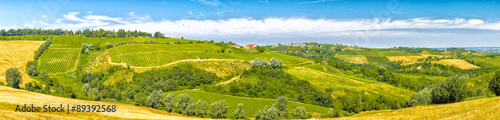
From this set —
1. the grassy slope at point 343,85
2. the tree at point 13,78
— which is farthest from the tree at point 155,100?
the grassy slope at point 343,85

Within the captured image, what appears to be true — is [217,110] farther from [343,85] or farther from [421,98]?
[421,98]

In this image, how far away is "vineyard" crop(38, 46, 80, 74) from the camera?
119 m

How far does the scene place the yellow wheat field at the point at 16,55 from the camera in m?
111

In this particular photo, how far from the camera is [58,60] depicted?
431 ft

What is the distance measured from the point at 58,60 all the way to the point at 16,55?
1072 inches

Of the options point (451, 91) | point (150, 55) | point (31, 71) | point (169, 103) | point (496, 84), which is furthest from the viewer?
point (150, 55)

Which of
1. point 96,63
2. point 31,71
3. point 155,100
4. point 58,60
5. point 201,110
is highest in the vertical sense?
point 96,63

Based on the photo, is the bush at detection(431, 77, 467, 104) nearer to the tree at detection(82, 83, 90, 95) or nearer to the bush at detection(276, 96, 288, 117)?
the bush at detection(276, 96, 288, 117)

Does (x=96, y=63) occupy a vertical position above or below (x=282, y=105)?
above

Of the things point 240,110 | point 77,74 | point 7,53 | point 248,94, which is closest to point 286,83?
point 248,94

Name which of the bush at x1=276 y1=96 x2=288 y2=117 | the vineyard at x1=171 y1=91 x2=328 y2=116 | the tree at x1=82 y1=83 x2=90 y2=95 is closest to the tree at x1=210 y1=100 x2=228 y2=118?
the vineyard at x1=171 y1=91 x2=328 y2=116

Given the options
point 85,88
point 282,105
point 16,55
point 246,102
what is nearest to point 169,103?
point 246,102

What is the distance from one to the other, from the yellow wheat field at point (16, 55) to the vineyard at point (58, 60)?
7.26 meters

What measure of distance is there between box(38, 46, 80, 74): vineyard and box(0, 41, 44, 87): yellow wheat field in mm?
7262
